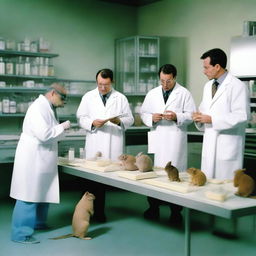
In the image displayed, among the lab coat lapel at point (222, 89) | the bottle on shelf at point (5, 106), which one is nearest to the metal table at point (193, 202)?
the lab coat lapel at point (222, 89)

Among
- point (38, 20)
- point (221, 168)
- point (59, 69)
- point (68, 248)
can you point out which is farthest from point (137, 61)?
point (68, 248)

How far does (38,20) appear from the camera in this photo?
636cm

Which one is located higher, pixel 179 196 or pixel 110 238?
pixel 179 196

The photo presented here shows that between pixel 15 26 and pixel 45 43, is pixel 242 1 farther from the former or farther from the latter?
pixel 15 26

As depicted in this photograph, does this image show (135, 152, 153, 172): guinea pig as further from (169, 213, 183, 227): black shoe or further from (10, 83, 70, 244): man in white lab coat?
(169, 213, 183, 227): black shoe

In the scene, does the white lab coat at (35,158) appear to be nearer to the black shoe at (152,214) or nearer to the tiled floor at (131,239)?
the tiled floor at (131,239)

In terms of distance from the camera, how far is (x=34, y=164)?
11.8 feet

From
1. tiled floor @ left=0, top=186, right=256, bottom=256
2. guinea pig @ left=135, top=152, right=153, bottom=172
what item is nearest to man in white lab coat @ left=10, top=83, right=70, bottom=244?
tiled floor @ left=0, top=186, right=256, bottom=256

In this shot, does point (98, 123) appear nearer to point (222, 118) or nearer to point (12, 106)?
point (222, 118)

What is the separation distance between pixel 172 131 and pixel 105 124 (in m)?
0.68

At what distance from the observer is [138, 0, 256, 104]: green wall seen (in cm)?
599

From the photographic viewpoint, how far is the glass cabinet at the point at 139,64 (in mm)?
6723

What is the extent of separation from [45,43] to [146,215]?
3.03 metres

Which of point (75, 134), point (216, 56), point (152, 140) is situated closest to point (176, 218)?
point (152, 140)
